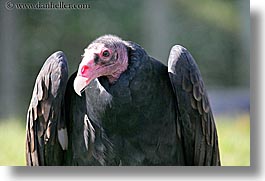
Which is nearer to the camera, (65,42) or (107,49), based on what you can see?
(107,49)

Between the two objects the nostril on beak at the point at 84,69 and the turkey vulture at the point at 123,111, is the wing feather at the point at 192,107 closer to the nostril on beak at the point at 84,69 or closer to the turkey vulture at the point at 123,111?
the turkey vulture at the point at 123,111

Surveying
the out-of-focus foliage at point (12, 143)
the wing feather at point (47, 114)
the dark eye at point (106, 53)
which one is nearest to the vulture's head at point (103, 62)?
the dark eye at point (106, 53)

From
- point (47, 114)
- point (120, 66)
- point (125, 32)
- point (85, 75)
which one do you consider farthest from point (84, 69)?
point (125, 32)

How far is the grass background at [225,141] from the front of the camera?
2346 mm

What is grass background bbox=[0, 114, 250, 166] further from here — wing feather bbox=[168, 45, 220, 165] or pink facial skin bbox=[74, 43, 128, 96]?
pink facial skin bbox=[74, 43, 128, 96]

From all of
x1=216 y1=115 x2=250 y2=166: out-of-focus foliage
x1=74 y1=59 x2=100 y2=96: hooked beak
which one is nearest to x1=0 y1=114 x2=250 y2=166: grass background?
x1=216 y1=115 x2=250 y2=166: out-of-focus foliage

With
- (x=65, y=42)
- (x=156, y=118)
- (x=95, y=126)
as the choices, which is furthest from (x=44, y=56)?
(x=156, y=118)

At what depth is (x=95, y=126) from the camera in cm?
220

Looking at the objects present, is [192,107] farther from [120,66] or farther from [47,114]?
[47,114]

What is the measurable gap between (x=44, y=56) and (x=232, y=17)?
0.83 meters

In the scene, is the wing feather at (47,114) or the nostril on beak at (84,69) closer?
the nostril on beak at (84,69)

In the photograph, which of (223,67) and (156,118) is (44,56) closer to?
(156,118)

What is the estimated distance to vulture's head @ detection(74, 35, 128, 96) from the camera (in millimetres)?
2035

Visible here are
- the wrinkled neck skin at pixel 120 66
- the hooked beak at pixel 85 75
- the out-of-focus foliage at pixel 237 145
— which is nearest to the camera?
the hooked beak at pixel 85 75
